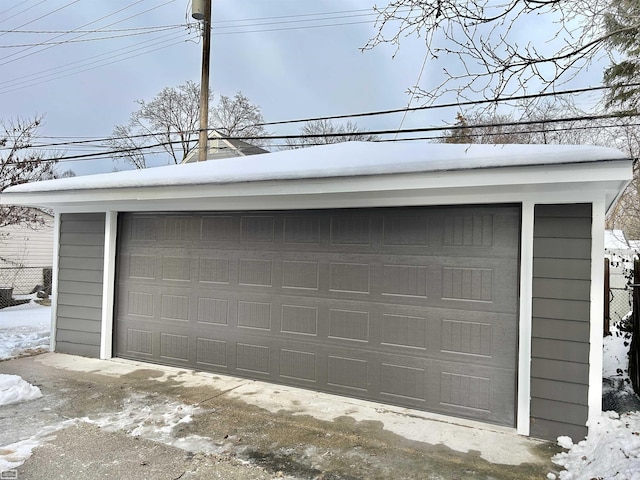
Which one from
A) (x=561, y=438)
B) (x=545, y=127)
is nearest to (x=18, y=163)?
(x=561, y=438)

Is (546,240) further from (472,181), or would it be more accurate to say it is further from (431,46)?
(431,46)

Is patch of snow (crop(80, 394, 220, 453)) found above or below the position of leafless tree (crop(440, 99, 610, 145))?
below

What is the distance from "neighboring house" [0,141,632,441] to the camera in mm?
3490

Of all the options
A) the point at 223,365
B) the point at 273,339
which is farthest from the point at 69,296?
the point at 273,339

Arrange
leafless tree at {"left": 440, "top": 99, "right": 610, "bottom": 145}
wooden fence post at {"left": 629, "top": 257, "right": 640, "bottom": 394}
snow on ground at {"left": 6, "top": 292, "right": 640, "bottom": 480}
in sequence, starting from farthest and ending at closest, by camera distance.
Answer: wooden fence post at {"left": 629, "top": 257, "right": 640, "bottom": 394}, leafless tree at {"left": 440, "top": 99, "right": 610, "bottom": 145}, snow on ground at {"left": 6, "top": 292, "right": 640, "bottom": 480}

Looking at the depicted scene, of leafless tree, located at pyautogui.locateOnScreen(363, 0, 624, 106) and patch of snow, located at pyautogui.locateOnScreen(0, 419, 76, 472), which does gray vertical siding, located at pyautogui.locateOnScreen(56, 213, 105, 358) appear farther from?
leafless tree, located at pyautogui.locateOnScreen(363, 0, 624, 106)

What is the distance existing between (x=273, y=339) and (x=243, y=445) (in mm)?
1692

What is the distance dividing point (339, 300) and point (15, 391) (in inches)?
136

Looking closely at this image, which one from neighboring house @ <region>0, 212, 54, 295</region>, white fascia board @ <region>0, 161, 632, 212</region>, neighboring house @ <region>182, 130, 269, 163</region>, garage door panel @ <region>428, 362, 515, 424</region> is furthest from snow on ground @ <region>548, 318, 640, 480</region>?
Result: neighboring house @ <region>0, 212, 54, 295</region>

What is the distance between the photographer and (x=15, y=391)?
426cm

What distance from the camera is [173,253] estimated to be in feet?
18.5

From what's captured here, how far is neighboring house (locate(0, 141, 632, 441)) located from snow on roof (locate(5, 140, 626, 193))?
21mm

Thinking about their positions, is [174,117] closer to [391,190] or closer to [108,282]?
[108,282]

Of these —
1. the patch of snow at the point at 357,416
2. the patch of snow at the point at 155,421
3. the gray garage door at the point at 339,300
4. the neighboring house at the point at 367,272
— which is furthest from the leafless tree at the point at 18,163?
the patch of snow at the point at 155,421
